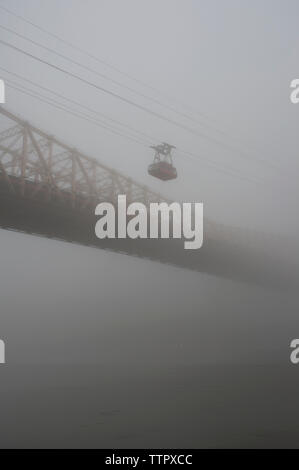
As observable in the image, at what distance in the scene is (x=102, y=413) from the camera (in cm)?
2402

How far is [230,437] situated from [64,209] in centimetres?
2158

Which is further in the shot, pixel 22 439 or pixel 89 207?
pixel 89 207

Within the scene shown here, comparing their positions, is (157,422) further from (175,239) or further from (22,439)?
(175,239)

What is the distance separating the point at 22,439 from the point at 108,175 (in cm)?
3560

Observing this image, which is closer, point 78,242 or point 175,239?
point 78,242

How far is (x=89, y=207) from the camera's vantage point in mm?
37406

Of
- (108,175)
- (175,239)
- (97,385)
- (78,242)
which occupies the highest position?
(108,175)
